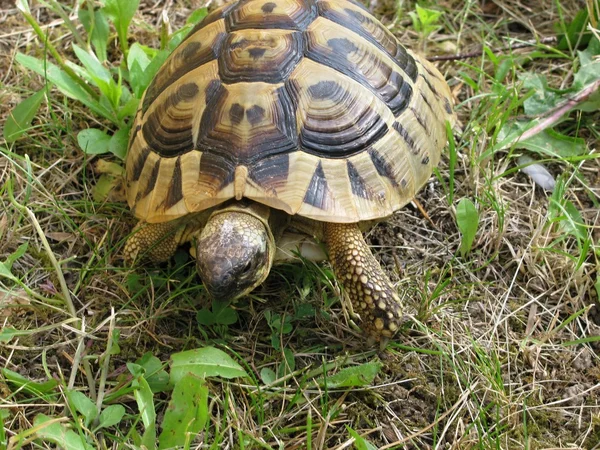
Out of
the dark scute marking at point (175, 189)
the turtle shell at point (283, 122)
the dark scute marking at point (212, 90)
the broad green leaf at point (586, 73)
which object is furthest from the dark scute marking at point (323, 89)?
the broad green leaf at point (586, 73)

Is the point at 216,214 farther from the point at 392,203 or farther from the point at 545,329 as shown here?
the point at 545,329

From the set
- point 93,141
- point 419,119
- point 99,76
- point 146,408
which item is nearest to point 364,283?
point 419,119

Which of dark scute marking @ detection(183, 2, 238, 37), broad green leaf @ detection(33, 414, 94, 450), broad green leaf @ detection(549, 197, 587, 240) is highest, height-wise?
dark scute marking @ detection(183, 2, 238, 37)

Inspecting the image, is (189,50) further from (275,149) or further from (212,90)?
(275,149)

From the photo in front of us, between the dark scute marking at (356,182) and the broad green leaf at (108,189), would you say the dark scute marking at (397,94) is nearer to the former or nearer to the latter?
the dark scute marking at (356,182)

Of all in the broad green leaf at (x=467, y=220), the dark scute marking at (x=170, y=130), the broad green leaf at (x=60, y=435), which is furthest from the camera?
the broad green leaf at (x=467, y=220)

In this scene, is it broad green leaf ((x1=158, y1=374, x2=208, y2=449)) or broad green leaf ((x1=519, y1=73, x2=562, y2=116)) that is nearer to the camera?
broad green leaf ((x1=158, y1=374, x2=208, y2=449))

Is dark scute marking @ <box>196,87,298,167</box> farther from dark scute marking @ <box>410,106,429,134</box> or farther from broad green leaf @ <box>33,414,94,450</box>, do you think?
broad green leaf @ <box>33,414,94,450</box>

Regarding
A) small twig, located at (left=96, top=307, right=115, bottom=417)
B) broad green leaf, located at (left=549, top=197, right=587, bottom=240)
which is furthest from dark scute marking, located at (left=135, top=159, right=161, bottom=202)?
broad green leaf, located at (left=549, top=197, right=587, bottom=240)

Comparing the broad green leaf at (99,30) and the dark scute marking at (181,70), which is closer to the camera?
the dark scute marking at (181,70)
